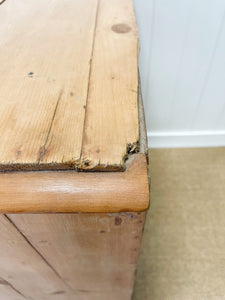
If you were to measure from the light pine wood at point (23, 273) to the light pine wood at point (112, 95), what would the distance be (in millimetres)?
138

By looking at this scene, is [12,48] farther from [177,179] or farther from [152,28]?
[177,179]

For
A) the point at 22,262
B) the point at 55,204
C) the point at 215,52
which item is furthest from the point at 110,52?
the point at 215,52

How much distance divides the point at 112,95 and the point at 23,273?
380mm

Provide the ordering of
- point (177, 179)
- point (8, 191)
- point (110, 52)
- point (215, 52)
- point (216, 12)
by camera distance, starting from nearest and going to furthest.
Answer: point (8, 191) → point (110, 52) → point (216, 12) → point (215, 52) → point (177, 179)

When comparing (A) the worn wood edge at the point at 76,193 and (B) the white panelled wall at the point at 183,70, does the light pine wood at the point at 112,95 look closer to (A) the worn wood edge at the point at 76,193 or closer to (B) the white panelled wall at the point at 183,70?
(A) the worn wood edge at the point at 76,193

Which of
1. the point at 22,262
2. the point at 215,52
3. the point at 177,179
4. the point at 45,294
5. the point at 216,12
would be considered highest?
the point at 216,12

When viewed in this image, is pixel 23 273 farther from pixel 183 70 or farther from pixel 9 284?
pixel 183 70

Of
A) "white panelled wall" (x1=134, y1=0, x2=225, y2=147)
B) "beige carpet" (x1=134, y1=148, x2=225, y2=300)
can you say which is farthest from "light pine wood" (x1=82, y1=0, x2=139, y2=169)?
"beige carpet" (x1=134, y1=148, x2=225, y2=300)

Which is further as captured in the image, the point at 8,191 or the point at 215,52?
the point at 215,52

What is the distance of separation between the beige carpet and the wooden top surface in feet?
2.51

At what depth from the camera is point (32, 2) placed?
519mm

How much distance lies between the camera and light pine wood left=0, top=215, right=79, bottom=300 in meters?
0.33

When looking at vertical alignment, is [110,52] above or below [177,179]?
above

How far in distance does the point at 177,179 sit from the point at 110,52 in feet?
2.82
